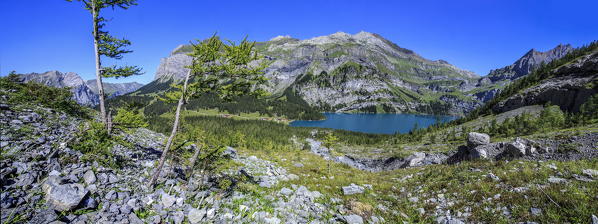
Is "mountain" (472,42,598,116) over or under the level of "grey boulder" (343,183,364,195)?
over

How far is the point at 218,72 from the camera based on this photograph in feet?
39.6

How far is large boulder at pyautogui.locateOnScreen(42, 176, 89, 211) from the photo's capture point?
6781 mm

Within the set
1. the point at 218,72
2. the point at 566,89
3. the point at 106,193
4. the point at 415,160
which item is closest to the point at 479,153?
the point at 415,160

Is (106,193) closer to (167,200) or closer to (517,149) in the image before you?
(167,200)

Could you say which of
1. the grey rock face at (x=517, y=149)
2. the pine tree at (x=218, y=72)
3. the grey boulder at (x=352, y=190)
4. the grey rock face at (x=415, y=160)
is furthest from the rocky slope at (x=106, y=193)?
the grey rock face at (x=415, y=160)

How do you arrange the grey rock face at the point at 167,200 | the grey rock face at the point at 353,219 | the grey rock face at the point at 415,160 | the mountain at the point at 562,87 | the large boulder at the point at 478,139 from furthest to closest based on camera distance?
the mountain at the point at 562,87 → the grey rock face at the point at 415,160 → the large boulder at the point at 478,139 → the grey rock face at the point at 353,219 → the grey rock face at the point at 167,200

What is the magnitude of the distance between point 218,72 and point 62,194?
7.68 meters

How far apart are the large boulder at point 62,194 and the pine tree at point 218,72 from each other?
4.07m

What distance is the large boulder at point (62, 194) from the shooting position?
22.2ft

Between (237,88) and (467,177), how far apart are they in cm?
1524

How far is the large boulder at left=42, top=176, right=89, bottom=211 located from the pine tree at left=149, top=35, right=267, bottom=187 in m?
4.07

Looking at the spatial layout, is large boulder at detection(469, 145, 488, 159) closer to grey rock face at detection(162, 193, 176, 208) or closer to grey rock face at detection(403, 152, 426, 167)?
grey rock face at detection(403, 152, 426, 167)

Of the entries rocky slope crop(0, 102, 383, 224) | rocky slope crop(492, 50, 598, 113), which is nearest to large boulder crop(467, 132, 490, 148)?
rocky slope crop(0, 102, 383, 224)

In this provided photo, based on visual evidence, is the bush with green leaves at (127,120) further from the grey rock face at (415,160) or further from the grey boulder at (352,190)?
the grey rock face at (415,160)
